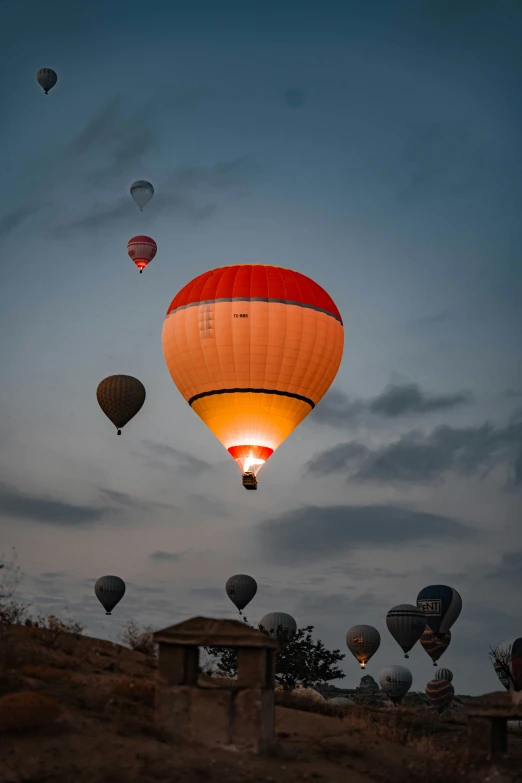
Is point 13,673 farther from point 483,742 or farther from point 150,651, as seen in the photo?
point 483,742

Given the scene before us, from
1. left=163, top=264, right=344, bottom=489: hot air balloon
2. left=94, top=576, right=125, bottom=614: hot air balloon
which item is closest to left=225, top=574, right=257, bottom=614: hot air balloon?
left=94, top=576, right=125, bottom=614: hot air balloon

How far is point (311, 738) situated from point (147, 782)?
21.4 feet

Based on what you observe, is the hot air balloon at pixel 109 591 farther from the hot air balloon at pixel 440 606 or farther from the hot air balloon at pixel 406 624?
the hot air balloon at pixel 440 606

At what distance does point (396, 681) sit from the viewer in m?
94.1

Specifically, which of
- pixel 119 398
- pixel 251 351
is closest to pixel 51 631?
pixel 251 351

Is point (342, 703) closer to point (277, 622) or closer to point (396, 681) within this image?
point (277, 622)

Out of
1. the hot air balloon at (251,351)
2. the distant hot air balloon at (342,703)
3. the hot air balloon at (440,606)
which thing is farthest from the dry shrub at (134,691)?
the hot air balloon at (440,606)

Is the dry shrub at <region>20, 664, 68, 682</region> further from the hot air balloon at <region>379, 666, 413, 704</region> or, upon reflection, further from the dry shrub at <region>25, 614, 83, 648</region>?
the hot air balloon at <region>379, 666, 413, 704</region>

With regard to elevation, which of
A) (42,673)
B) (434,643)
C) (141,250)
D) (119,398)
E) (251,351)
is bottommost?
(42,673)

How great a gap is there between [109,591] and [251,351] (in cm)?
4279

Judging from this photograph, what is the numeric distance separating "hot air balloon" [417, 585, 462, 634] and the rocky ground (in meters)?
64.5

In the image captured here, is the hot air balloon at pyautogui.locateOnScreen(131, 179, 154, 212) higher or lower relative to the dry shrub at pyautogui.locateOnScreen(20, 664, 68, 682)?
higher

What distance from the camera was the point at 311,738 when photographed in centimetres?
2200

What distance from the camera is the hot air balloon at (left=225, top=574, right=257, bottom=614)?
83.0 metres
